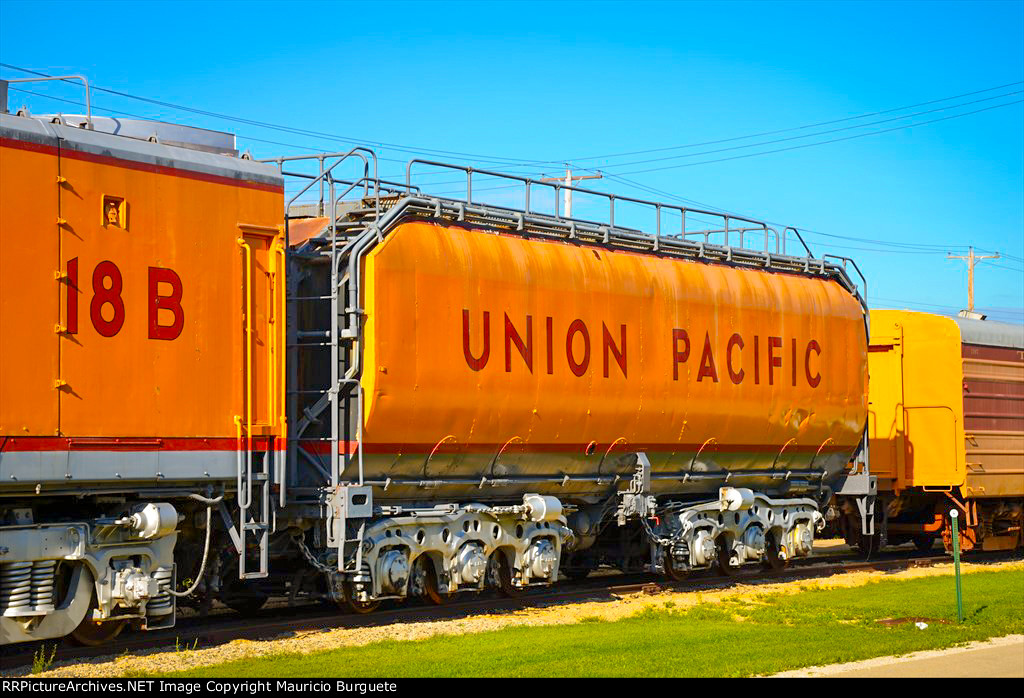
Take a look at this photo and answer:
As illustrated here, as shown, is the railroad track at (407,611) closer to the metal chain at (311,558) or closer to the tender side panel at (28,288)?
the metal chain at (311,558)

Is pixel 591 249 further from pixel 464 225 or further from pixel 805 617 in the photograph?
pixel 805 617

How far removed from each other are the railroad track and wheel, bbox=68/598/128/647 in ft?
0.32

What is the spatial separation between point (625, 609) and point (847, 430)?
7.60 metres

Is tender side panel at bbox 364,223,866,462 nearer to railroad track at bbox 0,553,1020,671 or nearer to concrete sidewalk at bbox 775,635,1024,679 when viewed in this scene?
railroad track at bbox 0,553,1020,671

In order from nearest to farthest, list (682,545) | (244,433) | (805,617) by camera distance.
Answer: (244,433), (805,617), (682,545)

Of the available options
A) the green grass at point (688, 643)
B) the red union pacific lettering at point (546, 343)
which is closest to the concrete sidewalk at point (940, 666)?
the green grass at point (688, 643)

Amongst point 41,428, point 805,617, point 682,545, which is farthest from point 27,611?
point 682,545

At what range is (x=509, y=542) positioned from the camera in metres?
17.9

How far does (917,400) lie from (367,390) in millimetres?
14397

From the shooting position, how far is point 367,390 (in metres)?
15.8

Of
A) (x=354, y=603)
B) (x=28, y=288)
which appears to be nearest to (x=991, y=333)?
(x=354, y=603)

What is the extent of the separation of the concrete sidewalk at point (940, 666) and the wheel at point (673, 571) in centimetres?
772

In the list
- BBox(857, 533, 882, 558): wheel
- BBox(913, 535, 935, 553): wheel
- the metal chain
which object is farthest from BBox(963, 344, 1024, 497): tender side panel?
the metal chain

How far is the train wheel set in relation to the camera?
13.3m
